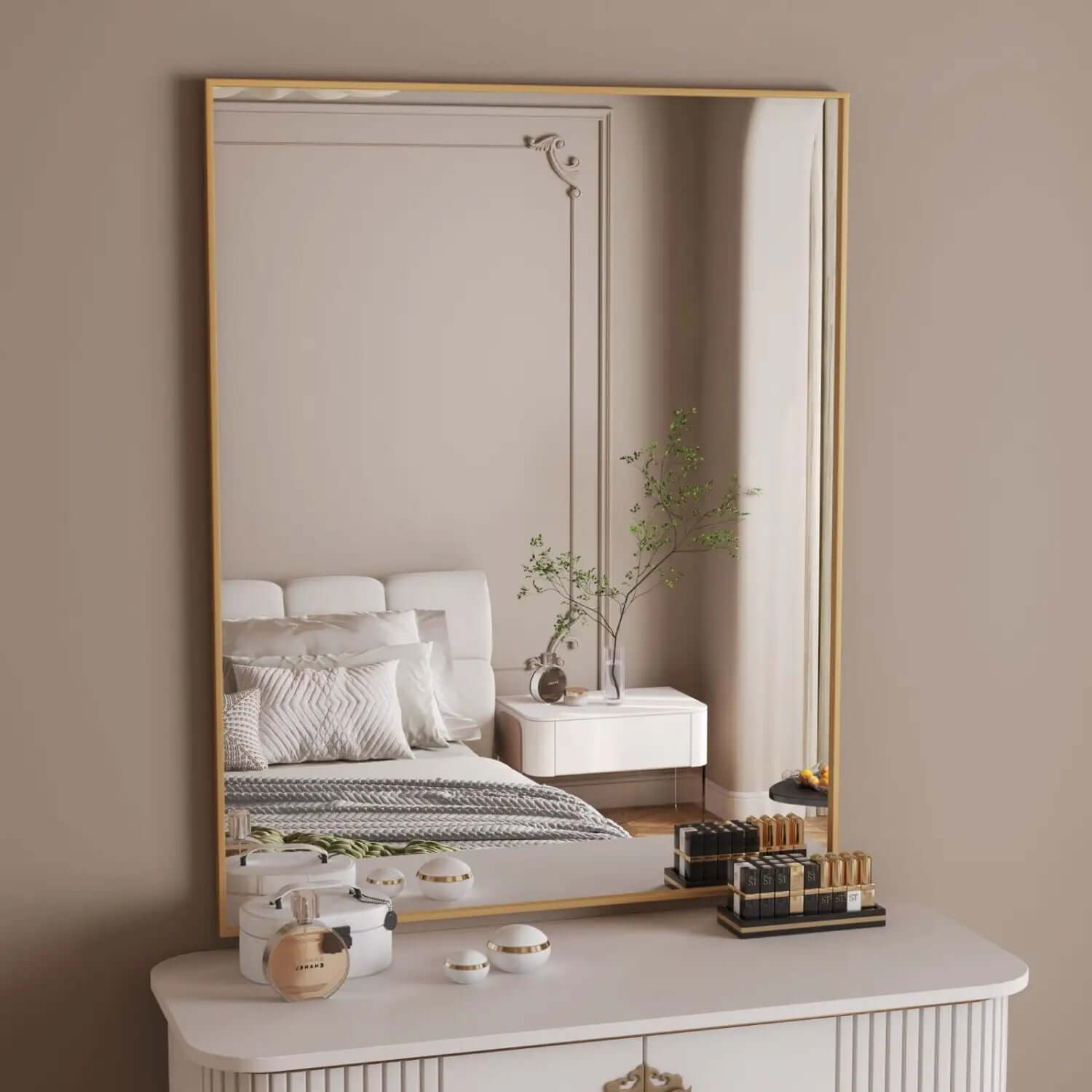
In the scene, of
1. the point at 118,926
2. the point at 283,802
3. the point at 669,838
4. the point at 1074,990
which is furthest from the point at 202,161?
the point at 1074,990

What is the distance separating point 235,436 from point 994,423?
1.18 meters

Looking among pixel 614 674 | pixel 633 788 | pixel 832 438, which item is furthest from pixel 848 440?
pixel 633 788

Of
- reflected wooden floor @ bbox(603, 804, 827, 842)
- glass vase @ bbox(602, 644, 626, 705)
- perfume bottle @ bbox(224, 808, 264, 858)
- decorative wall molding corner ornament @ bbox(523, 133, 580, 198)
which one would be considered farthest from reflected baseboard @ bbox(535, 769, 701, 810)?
decorative wall molding corner ornament @ bbox(523, 133, 580, 198)

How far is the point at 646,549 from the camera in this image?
6.64 ft

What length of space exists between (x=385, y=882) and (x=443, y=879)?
8cm

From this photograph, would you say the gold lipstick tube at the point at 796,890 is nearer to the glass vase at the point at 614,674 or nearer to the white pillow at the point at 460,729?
the glass vase at the point at 614,674

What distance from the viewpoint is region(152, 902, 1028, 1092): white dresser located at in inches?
65.2

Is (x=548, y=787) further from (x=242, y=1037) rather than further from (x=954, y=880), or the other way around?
(x=954, y=880)

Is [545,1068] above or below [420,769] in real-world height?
below

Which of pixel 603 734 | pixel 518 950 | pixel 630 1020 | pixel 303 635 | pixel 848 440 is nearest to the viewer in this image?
pixel 630 1020

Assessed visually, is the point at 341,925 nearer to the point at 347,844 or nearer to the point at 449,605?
the point at 347,844

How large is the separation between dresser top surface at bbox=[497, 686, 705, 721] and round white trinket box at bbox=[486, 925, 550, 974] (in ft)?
1.00

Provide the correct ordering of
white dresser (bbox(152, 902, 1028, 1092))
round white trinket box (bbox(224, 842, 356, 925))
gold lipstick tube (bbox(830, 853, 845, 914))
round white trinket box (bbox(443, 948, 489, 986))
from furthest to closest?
gold lipstick tube (bbox(830, 853, 845, 914)) < round white trinket box (bbox(224, 842, 356, 925)) < round white trinket box (bbox(443, 948, 489, 986)) < white dresser (bbox(152, 902, 1028, 1092))

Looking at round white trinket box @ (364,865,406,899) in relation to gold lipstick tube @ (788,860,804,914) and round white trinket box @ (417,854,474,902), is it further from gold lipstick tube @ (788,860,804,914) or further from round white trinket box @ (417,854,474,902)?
gold lipstick tube @ (788,860,804,914)
